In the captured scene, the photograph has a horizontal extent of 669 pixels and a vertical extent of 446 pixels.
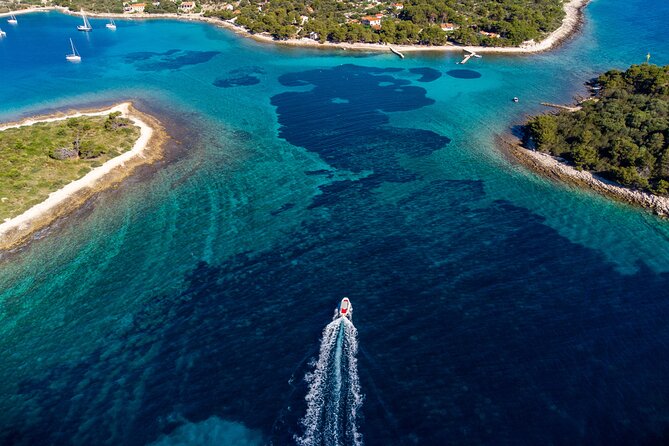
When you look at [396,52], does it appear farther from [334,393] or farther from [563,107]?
[334,393]

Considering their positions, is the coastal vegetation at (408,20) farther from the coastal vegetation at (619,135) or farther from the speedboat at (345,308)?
the speedboat at (345,308)

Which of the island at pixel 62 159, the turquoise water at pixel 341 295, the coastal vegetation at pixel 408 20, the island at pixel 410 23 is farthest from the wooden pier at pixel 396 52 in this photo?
the island at pixel 62 159

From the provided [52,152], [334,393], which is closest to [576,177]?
[334,393]

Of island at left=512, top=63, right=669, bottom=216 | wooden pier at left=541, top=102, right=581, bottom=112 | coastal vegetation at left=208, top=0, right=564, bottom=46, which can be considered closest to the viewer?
island at left=512, top=63, right=669, bottom=216

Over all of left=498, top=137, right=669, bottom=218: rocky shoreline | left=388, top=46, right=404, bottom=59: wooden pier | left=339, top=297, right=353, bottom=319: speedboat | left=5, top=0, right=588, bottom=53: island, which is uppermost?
left=5, top=0, right=588, bottom=53: island

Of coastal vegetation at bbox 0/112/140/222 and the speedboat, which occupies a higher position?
the speedboat

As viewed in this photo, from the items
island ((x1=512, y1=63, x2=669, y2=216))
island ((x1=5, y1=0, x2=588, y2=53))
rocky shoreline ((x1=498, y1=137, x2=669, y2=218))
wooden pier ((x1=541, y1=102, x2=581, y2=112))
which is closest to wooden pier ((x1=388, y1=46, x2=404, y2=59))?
island ((x1=5, y1=0, x2=588, y2=53))

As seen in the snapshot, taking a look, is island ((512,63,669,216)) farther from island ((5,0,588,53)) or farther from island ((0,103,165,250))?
island ((0,103,165,250))

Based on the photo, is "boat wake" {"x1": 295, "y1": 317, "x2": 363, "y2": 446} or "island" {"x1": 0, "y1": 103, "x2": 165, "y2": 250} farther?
"island" {"x1": 0, "y1": 103, "x2": 165, "y2": 250}

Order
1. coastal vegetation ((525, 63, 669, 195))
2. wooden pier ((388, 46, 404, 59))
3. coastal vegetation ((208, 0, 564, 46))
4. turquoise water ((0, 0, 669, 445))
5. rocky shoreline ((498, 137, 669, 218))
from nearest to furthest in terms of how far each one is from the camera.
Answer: turquoise water ((0, 0, 669, 445))
rocky shoreline ((498, 137, 669, 218))
coastal vegetation ((525, 63, 669, 195))
wooden pier ((388, 46, 404, 59))
coastal vegetation ((208, 0, 564, 46))
